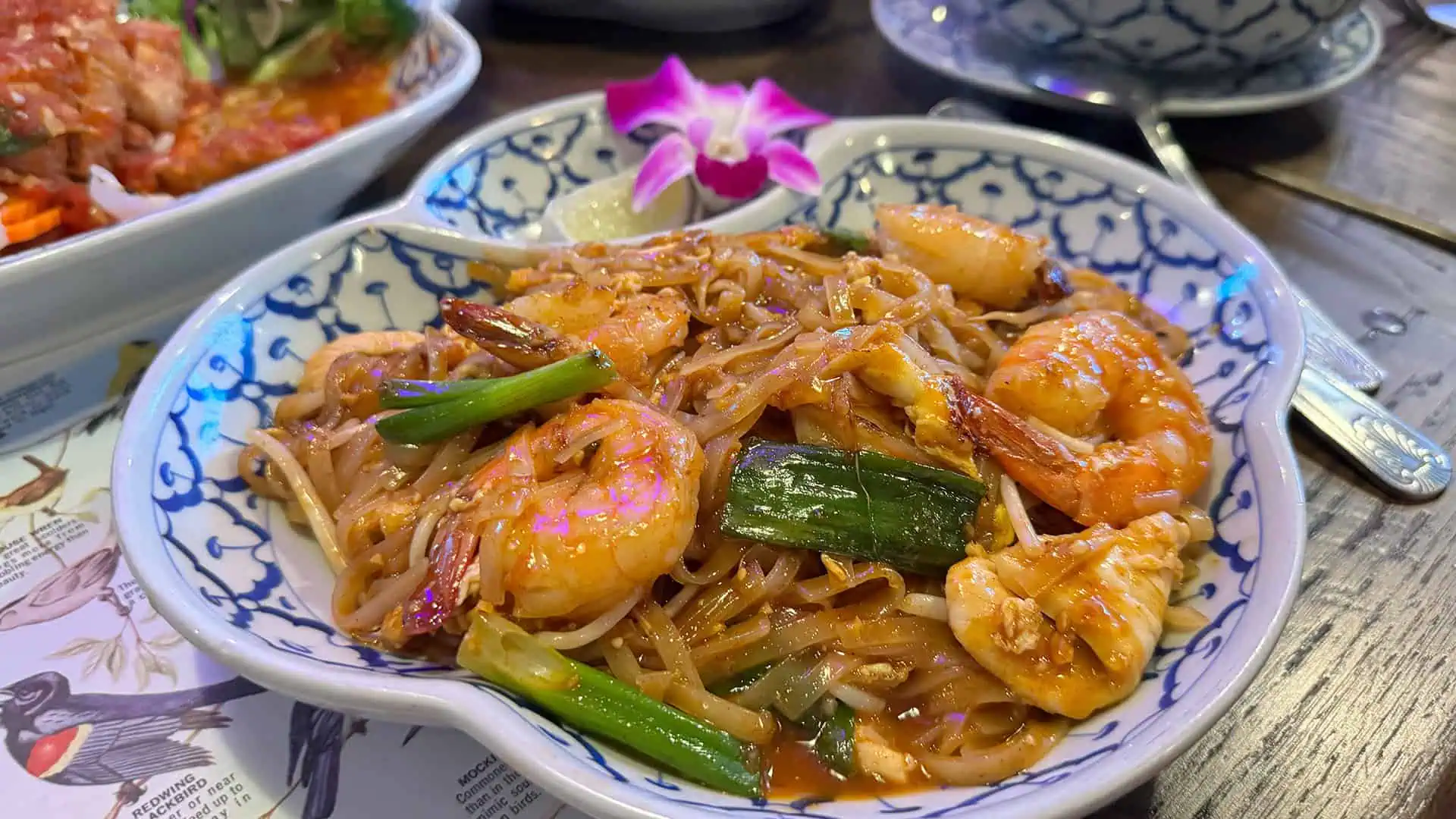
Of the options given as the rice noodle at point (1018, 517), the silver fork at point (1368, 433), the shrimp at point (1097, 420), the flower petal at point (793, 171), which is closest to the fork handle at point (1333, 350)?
the silver fork at point (1368, 433)

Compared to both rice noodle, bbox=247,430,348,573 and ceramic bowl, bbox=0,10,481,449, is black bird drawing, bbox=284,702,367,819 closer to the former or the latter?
rice noodle, bbox=247,430,348,573

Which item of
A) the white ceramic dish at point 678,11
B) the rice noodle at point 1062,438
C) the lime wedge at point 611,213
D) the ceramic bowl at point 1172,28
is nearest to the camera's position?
the rice noodle at point 1062,438

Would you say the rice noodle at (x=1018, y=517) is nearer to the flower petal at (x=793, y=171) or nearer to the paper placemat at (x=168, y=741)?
the paper placemat at (x=168, y=741)

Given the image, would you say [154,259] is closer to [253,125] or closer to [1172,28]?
[253,125]

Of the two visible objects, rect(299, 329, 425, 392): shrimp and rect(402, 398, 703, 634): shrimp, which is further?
rect(299, 329, 425, 392): shrimp

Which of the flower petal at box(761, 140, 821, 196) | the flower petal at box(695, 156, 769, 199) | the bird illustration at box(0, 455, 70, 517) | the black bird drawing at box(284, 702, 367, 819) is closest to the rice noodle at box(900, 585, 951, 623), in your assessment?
the black bird drawing at box(284, 702, 367, 819)

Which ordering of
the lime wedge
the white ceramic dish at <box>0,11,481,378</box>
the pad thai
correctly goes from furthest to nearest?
1. the lime wedge
2. the white ceramic dish at <box>0,11,481,378</box>
3. the pad thai

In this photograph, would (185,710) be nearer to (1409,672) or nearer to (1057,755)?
(1057,755)

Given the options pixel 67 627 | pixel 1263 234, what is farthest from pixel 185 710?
pixel 1263 234
